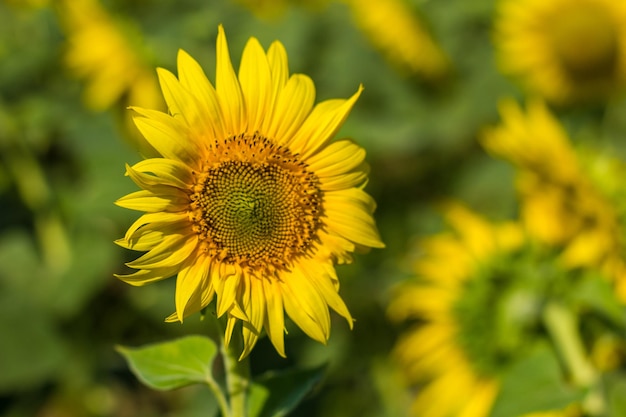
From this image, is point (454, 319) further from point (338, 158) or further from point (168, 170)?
point (168, 170)

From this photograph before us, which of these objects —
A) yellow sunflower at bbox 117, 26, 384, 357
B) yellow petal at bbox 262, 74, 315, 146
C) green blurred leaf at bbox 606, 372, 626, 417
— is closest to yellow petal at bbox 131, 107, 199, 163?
yellow sunflower at bbox 117, 26, 384, 357

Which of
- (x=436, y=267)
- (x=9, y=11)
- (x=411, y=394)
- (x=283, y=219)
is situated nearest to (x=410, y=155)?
(x=411, y=394)

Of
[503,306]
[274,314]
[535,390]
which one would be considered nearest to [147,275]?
[274,314]

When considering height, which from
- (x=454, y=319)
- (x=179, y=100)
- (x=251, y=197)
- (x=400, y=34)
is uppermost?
(x=400, y=34)

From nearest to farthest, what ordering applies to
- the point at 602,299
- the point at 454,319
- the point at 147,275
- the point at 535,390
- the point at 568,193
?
the point at 147,275
the point at 535,390
the point at 602,299
the point at 568,193
the point at 454,319

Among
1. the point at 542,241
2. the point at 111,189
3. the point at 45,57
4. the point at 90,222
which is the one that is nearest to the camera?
the point at 542,241

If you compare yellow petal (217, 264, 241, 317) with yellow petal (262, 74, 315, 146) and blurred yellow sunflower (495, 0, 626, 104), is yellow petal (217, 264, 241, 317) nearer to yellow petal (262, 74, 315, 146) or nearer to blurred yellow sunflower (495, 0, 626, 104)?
yellow petal (262, 74, 315, 146)

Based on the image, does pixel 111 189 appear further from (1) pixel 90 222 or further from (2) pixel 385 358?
(2) pixel 385 358
